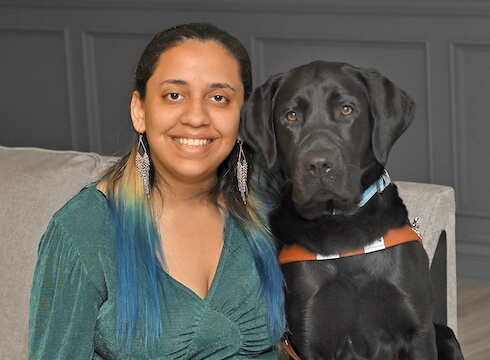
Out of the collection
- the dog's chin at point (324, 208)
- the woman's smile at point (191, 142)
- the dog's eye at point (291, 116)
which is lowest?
the dog's chin at point (324, 208)

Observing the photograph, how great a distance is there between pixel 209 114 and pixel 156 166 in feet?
0.66

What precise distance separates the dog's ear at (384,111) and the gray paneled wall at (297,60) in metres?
2.30

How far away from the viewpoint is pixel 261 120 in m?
1.94

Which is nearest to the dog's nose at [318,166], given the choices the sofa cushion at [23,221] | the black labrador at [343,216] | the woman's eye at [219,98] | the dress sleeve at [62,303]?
the black labrador at [343,216]

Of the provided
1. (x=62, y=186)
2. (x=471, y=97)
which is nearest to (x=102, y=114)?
(x=471, y=97)

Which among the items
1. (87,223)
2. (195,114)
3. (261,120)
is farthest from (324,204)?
(87,223)

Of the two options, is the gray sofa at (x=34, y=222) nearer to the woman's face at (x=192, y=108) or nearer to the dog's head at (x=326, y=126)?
the dog's head at (x=326, y=126)

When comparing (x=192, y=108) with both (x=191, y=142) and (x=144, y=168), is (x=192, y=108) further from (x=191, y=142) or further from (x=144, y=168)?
(x=144, y=168)

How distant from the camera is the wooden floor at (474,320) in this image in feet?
11.3

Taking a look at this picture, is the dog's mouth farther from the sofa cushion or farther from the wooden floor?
the wooden floor

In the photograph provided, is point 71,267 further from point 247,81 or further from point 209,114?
point 247,81

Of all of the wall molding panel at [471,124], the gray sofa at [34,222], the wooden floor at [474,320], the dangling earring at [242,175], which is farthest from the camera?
the wall molding panel at [471,124]

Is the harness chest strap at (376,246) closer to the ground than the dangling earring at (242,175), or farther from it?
closer to the ground

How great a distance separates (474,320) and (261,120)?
2178 mm
